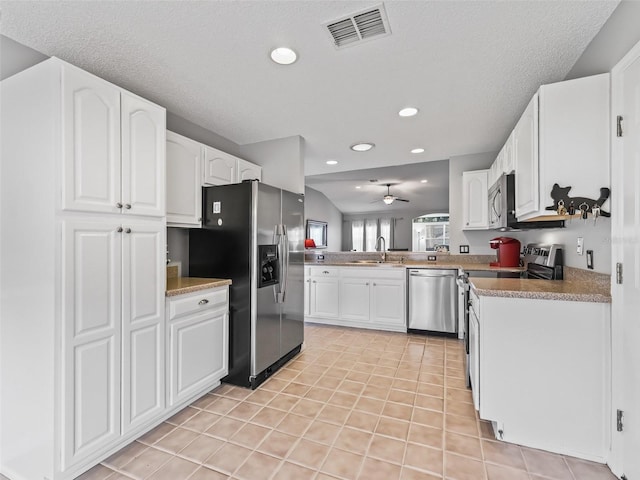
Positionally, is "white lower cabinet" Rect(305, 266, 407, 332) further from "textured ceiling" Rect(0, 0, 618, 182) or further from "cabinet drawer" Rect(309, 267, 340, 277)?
"textured ceiling" Rect(0, 0, 618, 182)

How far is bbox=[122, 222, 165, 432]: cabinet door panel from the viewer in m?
1.79

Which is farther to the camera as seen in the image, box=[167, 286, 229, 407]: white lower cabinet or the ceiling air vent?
box=[167, 286, 229, 407]: white lower cabinet

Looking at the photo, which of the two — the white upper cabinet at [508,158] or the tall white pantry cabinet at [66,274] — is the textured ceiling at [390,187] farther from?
the tall white pantry cabinet at [66,274]

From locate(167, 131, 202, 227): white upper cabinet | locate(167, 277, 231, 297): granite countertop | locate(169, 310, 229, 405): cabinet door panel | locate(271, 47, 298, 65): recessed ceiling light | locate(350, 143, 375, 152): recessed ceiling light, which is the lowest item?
locate(169, 310, 229, 405): cabinet door panel

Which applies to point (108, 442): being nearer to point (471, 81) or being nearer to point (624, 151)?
point (624, 151)

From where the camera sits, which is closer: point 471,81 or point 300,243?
point 471,81

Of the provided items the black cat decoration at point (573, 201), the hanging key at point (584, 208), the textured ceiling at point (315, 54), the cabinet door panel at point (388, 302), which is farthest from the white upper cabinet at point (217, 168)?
the hanging key at point (584, 208)

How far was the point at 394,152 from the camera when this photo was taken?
396 cm

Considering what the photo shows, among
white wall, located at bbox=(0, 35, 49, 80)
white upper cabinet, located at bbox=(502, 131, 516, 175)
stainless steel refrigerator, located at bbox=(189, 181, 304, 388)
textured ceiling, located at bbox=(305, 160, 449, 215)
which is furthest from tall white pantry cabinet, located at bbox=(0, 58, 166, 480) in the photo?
textured ceiling, located at bbox=(305, 160, 449, 215)

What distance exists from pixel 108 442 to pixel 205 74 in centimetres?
233

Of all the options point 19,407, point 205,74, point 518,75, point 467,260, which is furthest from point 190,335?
point 467,260

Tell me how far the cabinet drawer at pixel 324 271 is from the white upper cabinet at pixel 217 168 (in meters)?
1.87

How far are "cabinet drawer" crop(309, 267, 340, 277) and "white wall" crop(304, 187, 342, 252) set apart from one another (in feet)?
8.75

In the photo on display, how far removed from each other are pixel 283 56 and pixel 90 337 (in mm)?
1939
